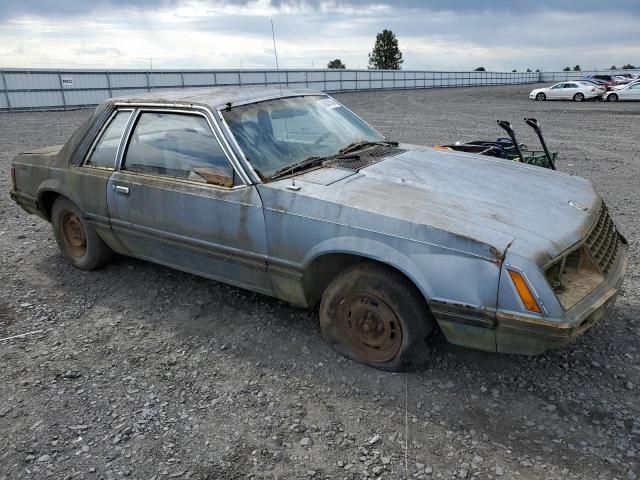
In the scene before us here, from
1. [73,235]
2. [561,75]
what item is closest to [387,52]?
[561,75]

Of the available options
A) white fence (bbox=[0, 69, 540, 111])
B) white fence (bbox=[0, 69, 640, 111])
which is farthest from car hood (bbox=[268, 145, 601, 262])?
white fence (bbox=[0, 69, 540, 111])

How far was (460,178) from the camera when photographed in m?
3.35

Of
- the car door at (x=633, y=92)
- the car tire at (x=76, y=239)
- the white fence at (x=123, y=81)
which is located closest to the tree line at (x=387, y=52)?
the white fence at (x=123, y=81)

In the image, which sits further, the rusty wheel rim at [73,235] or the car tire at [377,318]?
the rusty wheel rim at [73,235]

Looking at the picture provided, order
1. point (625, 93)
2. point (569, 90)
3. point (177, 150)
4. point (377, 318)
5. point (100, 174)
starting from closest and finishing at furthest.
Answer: point (377, 318), point (177, 150), point (100, 174), point (625, 93), point (569, 90)

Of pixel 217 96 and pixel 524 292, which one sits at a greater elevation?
pixel 217 96

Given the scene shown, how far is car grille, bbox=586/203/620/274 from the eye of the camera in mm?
2918

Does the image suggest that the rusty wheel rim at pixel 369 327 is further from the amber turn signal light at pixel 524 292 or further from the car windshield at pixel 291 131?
the car windshield at pixel 291 131

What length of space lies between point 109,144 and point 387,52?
71.8m

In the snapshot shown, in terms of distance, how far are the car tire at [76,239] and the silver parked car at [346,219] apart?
5 centimetres

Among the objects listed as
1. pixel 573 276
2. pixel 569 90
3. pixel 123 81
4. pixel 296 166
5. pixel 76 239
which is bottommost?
pixel 76 239

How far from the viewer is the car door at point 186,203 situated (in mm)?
3277

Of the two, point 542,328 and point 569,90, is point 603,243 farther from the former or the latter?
point 569,90

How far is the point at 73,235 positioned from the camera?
4664 millimetres
